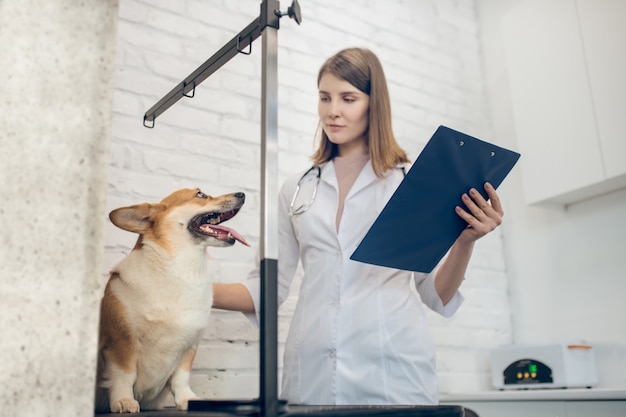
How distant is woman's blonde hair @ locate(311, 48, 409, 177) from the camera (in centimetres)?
147

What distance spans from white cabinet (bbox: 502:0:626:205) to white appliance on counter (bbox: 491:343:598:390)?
547 millimetres

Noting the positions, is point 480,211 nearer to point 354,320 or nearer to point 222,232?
point 354,320

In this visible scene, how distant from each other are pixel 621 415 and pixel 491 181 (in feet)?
2.83

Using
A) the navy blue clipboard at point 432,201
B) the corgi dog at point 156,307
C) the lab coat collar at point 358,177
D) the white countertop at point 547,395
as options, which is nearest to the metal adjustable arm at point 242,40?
the corgi dog at point 156,307

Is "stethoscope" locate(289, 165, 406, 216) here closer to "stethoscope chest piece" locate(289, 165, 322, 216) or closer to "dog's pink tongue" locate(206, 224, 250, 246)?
"stethoscope chest piece" locate(289, 165, 322, 216)

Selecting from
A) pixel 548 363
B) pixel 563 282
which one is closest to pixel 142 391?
pixel 548 363

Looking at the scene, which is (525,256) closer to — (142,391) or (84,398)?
(142,391)

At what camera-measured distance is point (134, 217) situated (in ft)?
3.59

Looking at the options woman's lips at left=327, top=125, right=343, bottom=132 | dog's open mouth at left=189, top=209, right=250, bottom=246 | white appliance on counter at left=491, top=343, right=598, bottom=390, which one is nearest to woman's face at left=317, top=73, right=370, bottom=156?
woman's lips at left=327, top=125, right=343, bottom=132

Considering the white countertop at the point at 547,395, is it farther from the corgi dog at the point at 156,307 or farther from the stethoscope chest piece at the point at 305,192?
the corgi dog at the point at 156,307

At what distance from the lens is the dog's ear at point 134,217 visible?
3.57 ft

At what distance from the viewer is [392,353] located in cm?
132

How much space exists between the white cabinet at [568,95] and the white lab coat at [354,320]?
0.96 m

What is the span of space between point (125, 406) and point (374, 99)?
0.91 meters
